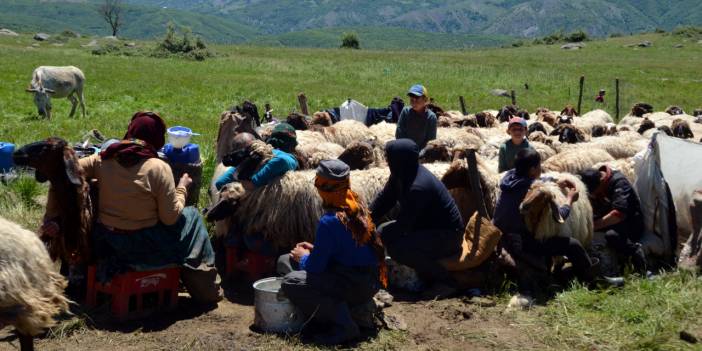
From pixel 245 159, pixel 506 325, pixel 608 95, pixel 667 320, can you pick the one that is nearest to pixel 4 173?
pixel 245 159

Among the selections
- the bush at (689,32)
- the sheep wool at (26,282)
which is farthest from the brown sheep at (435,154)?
the bush at (689,32)

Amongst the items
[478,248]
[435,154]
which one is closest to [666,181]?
[478,248]

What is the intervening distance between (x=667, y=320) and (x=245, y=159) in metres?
3.94

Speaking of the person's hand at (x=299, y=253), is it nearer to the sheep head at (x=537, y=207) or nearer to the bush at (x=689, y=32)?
the sheep head at (x=537, y=207)

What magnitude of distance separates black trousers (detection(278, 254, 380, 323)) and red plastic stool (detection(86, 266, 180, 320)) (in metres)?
1.10

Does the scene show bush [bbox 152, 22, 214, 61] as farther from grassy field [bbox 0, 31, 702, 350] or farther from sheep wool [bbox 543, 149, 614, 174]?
sheep wool [bbox 543, 149, 614, 174]

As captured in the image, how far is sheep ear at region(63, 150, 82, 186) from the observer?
5566 mm

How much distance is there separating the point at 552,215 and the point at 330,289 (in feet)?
7.53

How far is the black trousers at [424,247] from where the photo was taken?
6504 millimetres

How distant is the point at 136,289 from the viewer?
232 inches

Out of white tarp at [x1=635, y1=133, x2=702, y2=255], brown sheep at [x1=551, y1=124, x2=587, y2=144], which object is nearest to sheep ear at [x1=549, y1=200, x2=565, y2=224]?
white tarp at [x1=635, y1=133, x2=702, y2=255]

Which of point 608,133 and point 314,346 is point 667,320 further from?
point 608,133

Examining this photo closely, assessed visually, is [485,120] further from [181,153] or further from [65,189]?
[65,189]

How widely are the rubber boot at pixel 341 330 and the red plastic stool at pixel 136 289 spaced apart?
139 cm
